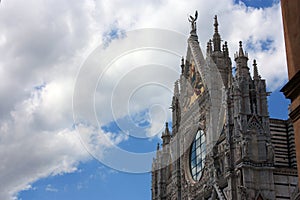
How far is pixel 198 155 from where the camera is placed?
1227 inches

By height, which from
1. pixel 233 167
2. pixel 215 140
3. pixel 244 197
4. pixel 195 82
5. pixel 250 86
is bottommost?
pixel 244 197

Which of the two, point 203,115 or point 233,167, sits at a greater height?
point 203,115

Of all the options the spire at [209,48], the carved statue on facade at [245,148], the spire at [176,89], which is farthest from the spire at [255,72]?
the spire at [176,89]

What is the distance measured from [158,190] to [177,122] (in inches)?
176

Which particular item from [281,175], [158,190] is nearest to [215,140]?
[281,175]

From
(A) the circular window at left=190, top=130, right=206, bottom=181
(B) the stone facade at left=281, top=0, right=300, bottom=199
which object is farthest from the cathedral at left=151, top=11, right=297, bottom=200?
(B) the stone facade at left=281, top=0, right=300, bottom=199

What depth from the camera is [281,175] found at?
24953 mm

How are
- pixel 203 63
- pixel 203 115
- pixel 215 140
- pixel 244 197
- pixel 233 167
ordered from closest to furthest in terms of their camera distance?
pixel 244 197
pixel 233 167
pixel 215 140
pixel 203 115
pixel 203 63

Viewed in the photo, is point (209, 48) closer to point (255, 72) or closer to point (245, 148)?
point (255, 72)

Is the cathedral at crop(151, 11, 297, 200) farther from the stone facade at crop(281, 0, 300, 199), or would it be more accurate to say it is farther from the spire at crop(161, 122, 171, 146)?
the stone facade at crop(281, 0, 300, 199)

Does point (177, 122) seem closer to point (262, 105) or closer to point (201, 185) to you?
point (201, 185)

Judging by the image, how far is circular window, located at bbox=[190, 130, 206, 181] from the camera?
30530 mm

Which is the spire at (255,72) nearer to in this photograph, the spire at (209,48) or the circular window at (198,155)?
the spire at (209,48)

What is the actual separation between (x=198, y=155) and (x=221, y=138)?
3491 mm
